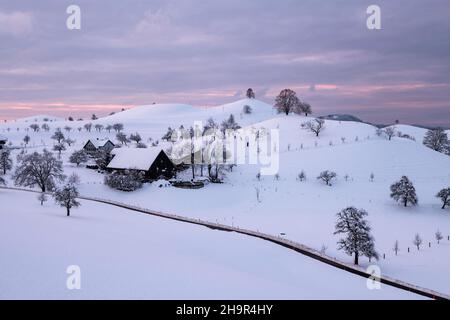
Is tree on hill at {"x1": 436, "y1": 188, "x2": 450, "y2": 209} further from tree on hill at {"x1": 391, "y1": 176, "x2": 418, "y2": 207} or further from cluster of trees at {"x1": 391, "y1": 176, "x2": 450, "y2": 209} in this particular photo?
tree on hill at {"x1": 391, "y1": 176, "x2": 418, "y2": 207}

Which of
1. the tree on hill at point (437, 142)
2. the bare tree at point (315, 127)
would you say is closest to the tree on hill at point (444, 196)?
the bare tree at point (315, 127)

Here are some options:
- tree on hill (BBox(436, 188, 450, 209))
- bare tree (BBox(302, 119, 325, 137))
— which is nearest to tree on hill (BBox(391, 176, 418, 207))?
tree on hill (BBox(436, 188, 450, 209))

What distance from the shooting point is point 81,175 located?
66.3 m

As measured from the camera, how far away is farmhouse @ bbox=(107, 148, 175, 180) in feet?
216

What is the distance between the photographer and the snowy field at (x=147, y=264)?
17125 mm

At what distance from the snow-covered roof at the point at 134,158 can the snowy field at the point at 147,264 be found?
3010 cm

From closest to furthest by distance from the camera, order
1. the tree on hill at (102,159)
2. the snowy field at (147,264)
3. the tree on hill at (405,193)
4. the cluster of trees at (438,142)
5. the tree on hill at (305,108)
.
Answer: the snowy field at (147,264)
the tree on hill at (405,193)
the tree on hill at (102,159)
the cluster of trees at (438,142)
the tree on hill at (305,108)

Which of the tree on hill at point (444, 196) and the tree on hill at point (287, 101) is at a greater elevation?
the tree on hill at point (287, 101)

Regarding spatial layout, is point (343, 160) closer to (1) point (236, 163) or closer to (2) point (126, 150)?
(1) point (236, 163)

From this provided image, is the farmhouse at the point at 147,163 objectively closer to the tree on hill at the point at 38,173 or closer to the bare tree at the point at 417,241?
the tree on hill at the point at 38,173

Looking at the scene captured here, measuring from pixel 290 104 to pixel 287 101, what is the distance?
1587 mm

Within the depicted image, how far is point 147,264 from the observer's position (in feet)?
69.4

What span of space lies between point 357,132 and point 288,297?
94264mm
